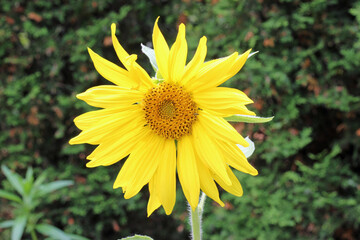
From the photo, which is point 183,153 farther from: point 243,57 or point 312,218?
point 312,218

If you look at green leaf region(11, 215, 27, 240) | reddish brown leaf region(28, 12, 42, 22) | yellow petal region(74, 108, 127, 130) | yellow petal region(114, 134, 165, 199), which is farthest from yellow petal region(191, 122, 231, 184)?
reddish brown leaf region(28, 12, 42, 22)

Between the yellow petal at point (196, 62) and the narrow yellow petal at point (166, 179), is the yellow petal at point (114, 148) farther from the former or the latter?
the yellow petal at point (196, 62)

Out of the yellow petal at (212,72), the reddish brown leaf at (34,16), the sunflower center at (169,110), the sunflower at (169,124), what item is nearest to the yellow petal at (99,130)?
the sunflower at (169,124)

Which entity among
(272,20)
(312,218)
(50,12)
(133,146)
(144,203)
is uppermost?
(50,12)

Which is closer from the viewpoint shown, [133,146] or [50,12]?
[133,146]

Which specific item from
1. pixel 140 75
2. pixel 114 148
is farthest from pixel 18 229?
pixel 140 75

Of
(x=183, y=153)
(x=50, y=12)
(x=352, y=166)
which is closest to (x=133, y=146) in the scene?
(x=183, y=153)

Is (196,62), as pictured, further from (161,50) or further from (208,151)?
(208,151)
